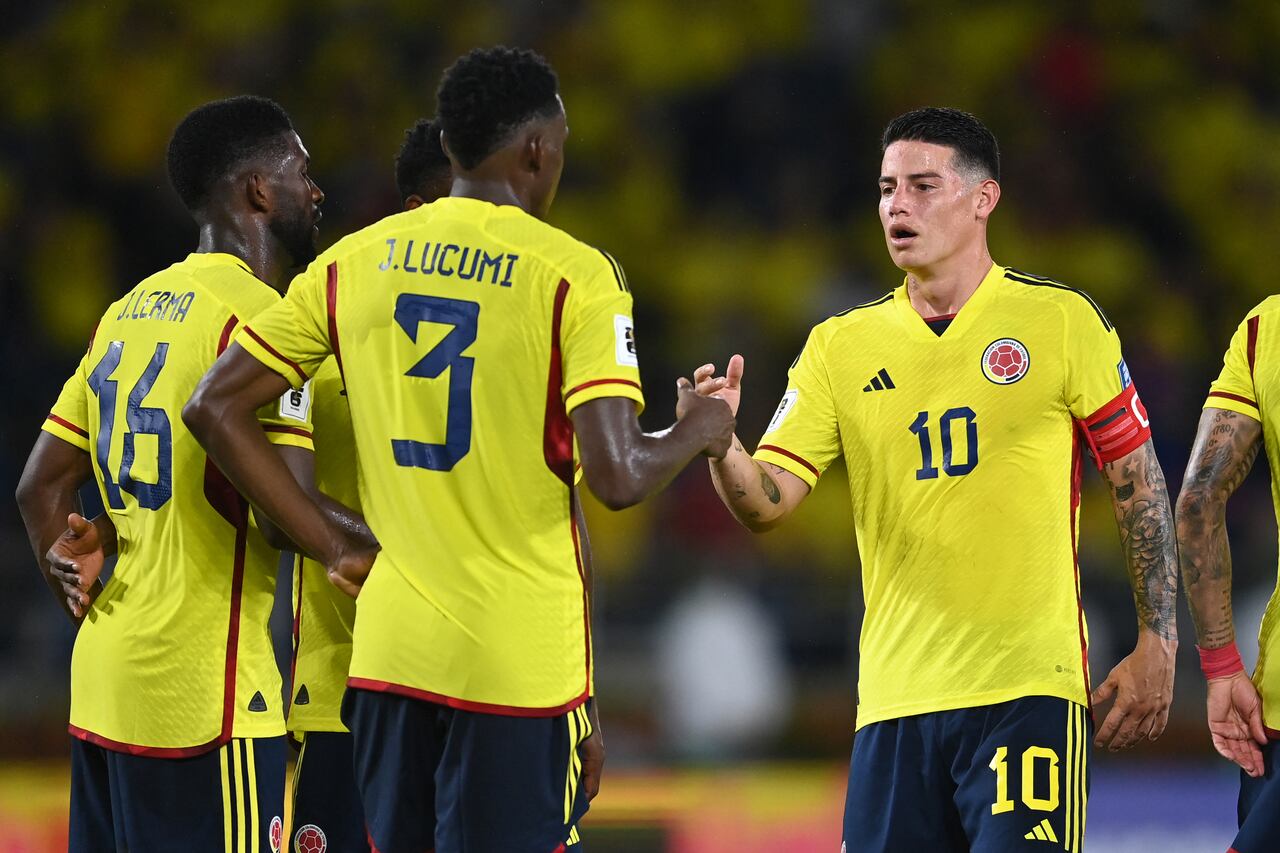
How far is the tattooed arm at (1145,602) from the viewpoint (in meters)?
4.01

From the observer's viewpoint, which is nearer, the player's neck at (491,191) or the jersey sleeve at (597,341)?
the jersey sleeve at (597,341)

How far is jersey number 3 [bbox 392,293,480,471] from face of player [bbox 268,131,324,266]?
96 cm

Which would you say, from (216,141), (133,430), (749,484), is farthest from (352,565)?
(216,141)

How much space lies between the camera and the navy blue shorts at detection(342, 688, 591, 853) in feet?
10.7

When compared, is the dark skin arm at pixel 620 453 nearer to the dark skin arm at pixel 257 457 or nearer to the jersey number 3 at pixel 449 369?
the jersey number 3 at pixel 449 369

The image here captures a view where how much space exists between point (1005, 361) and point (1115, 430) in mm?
324

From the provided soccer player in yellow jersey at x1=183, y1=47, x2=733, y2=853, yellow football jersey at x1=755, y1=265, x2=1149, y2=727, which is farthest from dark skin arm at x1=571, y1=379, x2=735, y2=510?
yellow football jersey at x1=755, y1=265, x2=1149, y2=727

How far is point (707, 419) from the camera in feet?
11.3

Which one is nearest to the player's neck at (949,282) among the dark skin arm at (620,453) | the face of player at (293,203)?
the dark skin arm at (620,453)

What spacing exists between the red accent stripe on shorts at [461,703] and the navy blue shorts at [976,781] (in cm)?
108

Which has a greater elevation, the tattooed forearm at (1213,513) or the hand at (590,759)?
the tattooed forearm at (1213,513)

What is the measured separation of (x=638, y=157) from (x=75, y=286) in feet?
13.6

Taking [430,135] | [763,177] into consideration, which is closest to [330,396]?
[430,135]

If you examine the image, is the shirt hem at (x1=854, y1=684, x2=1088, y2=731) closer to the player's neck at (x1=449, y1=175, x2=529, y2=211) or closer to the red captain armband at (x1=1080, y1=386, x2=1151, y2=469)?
the red captain armband at (x1=1080, y1=386, x2=1151, y2=469)
